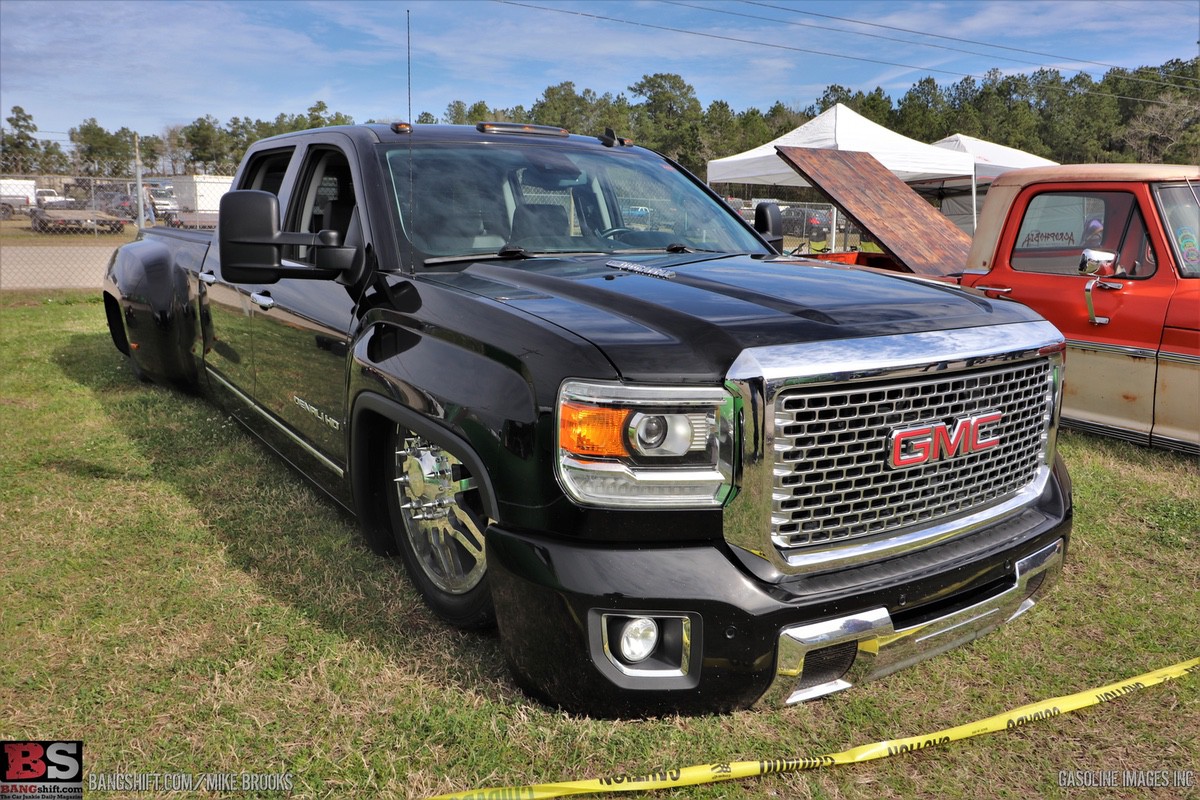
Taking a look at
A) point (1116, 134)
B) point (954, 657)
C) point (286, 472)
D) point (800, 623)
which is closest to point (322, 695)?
point (800, 623)

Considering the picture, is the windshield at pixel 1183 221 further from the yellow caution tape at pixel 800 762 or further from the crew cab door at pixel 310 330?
the crew cab door at pixel 310 330

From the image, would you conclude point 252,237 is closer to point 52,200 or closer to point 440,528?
point 440,528

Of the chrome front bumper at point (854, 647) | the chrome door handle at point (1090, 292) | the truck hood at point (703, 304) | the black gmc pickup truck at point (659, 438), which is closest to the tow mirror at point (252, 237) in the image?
the black gmc pickup truck at point (659, 438)

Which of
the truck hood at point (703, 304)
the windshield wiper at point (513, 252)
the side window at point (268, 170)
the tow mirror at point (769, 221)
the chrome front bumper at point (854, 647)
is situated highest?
the side window at point (268, 170)

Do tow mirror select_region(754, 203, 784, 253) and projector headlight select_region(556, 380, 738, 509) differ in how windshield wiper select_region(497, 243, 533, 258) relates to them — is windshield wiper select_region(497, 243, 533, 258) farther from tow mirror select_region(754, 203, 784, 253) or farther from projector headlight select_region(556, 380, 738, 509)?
tow mirror select_region(754, 203, 784, 253)

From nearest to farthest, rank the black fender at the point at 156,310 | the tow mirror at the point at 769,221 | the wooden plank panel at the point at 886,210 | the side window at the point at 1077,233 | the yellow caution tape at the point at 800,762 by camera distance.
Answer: the yellow caution tape at the point at 800,762
the tow mirror at the point at 769,221
the side window at the point at 1077,233
the black fender at the point at 156,310
the wooden plank panel at the point at 886,210

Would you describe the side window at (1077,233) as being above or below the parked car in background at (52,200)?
below

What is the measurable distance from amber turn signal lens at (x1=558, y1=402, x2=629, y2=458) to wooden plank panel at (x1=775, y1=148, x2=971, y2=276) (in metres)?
5.65

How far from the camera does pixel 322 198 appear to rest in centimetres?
392

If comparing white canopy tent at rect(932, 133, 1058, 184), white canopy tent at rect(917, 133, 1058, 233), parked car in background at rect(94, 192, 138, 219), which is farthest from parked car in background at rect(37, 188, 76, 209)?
white canopy tent at rect(932, 133, 1058, 184)

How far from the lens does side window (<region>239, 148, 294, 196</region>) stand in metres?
4.30

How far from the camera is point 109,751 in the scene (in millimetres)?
2465

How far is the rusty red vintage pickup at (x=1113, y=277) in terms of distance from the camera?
16.7ft

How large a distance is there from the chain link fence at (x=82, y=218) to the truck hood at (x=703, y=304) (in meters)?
14.0
